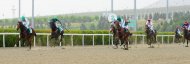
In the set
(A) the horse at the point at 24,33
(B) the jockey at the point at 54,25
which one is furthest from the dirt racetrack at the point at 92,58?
(B) the jockey at the point at 54,25

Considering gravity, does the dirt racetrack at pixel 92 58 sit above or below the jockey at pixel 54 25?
below

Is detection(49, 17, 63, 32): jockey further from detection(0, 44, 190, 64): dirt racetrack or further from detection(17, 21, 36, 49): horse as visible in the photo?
detection(0, 44, 190, 64): dirt racetrack

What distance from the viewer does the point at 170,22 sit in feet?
154

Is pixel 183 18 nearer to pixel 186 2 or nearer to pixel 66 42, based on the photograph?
pixel 186 2

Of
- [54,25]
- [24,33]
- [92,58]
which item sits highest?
[54,25]

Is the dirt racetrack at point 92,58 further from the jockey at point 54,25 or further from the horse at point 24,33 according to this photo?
the jockey at point 54,25

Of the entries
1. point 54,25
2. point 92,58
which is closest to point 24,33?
point 54,25

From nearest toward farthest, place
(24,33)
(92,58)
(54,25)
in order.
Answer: (92,58)
(24,33)
(54,25)

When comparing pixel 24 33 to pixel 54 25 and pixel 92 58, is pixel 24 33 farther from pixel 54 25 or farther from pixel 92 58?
pixel 92 58

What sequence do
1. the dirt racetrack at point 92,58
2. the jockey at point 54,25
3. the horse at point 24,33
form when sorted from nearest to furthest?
the dirt racetrack at point 92,58 → the horse at point 24,33 → the jockey at point 54,25

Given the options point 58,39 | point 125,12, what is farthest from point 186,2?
point 58,39

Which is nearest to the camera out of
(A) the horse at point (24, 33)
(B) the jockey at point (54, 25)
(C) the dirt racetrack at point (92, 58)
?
(C) the dirt racetrack at point (92, 58)

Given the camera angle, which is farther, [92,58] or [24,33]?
[24,33]

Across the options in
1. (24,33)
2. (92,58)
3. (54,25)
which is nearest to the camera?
(92,58)
